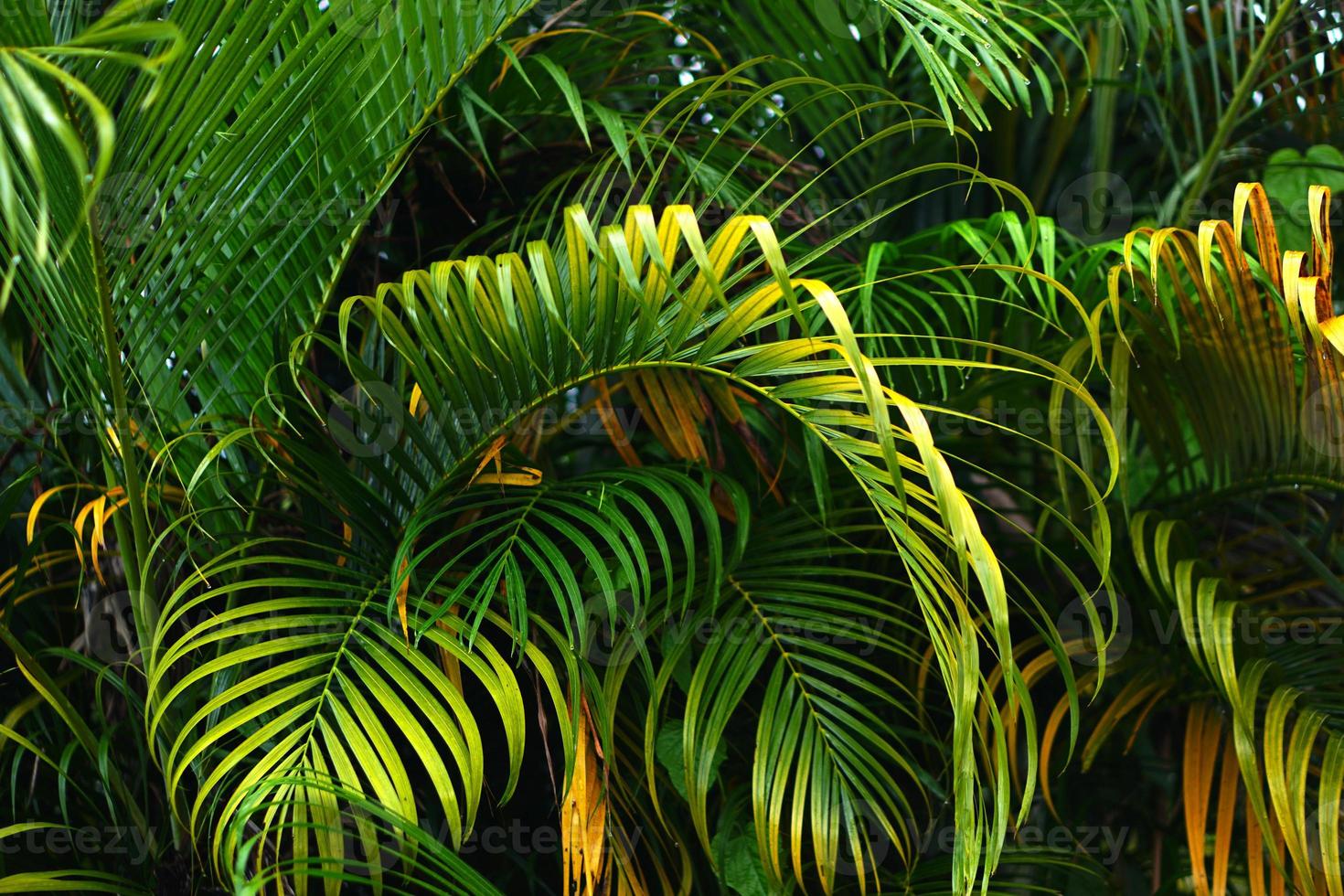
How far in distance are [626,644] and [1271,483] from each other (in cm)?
66

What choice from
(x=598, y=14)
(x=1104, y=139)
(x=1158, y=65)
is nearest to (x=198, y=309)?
(x=598, y=14)

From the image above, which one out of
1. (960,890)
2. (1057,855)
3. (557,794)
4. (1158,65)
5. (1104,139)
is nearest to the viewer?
(960,890)

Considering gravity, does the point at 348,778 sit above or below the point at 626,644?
below

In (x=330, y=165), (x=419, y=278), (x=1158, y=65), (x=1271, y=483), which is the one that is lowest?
(x=1271, y=483)

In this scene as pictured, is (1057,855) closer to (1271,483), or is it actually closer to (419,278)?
(1271,483)

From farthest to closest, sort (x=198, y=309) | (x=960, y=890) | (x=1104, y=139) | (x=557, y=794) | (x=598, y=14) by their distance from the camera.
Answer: (x=1104, y=139), (x=598, y=14), (x=557, y=794), (x=198, y=309), (x=960, y=890)

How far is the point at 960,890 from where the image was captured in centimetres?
75

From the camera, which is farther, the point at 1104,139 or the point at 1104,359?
the point at 1104,139

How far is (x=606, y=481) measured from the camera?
3.27 feet

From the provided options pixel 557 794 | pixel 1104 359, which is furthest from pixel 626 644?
pixel 1104 359

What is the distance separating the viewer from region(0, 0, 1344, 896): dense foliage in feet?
2.56

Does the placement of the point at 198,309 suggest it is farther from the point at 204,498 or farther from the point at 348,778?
the point at 348,778

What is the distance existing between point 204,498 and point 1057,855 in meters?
0.90

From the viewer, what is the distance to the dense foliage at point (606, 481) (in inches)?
30.8
